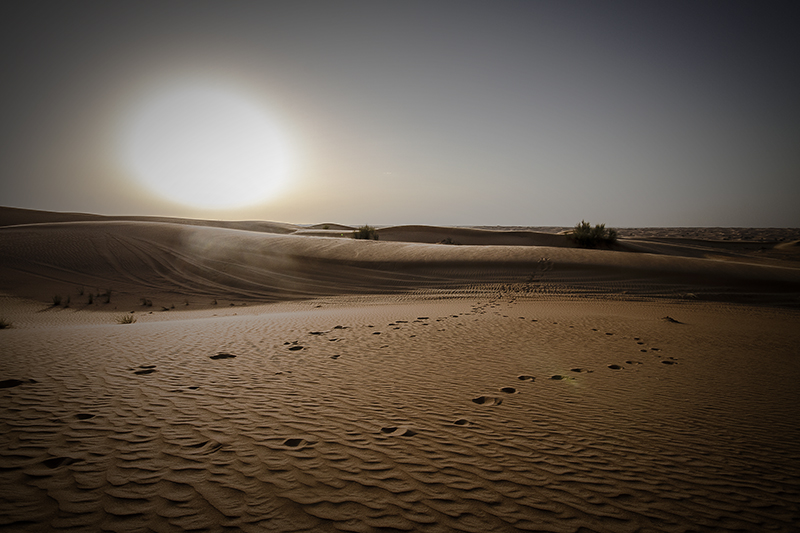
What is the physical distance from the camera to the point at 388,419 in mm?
3768

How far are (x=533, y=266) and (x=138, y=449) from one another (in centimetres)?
1718

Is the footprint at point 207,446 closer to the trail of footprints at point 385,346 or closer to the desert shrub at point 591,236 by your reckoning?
the trail of footprints at point 385,346

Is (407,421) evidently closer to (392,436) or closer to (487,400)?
(392,436)

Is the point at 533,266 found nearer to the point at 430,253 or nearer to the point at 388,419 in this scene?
the point at 430,253

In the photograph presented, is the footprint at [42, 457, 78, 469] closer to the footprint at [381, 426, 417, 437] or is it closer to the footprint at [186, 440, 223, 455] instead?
the footprint at [186, 440, 223, 455]

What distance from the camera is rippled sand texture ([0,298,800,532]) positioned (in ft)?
7.71

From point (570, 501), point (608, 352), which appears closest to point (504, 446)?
point (570, 501)

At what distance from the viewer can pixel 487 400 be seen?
14.5 ft

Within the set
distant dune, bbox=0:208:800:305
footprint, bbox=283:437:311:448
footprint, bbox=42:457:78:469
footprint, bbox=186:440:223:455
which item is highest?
distant dune, bbox=0:208:800:305

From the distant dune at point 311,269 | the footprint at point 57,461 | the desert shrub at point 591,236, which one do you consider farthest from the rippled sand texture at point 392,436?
the desert shrub at point 591,236

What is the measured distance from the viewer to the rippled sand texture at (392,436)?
7.71 feet

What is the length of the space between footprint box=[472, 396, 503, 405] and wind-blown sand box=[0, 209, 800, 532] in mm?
46

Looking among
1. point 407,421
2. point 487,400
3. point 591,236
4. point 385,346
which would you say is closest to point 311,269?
point 385,346

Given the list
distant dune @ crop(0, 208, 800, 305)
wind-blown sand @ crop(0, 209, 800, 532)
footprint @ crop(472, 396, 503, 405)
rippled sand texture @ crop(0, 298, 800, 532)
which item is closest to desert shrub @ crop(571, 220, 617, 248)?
distant dune @ crop(0, 208, 800, 305)
